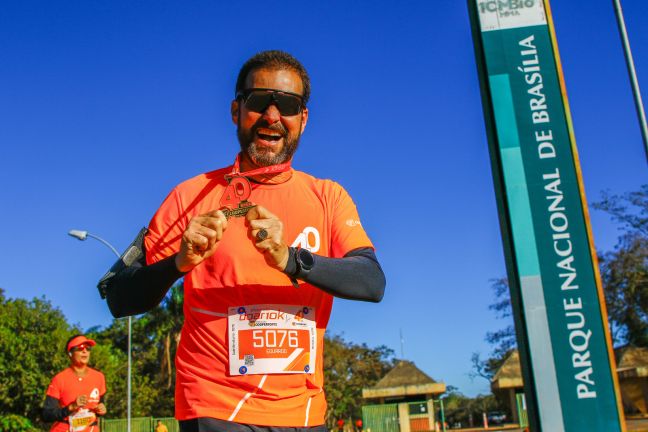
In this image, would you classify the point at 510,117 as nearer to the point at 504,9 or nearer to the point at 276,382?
the point at 504,9

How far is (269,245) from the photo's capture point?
83.1 inches

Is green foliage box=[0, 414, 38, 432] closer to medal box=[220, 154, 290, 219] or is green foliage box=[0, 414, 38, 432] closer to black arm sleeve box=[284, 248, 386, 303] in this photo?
medal box=[220, 154, 290, 219]

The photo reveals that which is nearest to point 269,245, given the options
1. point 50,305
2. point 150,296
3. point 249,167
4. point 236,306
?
point 236,306

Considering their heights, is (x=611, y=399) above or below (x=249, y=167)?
below

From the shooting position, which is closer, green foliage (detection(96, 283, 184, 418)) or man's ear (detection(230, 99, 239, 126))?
man's ear (detection(230, 99, 239, 126))

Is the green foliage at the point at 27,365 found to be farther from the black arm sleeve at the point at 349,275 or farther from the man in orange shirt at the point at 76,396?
the black arm sleeve at the point at 349,275

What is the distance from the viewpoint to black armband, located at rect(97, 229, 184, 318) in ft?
7.79

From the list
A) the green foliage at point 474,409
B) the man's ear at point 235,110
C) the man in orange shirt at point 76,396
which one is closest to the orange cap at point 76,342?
the man in orange shirt at point 76,396

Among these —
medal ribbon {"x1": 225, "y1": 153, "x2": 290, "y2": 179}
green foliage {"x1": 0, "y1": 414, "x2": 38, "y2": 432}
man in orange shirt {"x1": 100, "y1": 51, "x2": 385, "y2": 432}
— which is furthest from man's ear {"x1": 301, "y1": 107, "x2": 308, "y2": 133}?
green foliage {"x1": 0, "y1": 414, "x2": 38, "y2": 432}

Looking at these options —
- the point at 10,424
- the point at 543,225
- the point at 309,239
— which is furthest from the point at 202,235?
the point at 10,424

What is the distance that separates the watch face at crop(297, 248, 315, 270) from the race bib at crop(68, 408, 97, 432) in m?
7.62

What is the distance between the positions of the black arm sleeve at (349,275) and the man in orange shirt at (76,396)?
24.1ft

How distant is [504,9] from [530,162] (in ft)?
1.83

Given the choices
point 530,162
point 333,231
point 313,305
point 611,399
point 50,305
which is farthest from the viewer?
point 50,305
